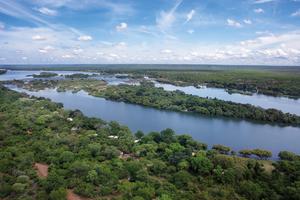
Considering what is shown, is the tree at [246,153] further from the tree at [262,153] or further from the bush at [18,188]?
the bush at [18,188]

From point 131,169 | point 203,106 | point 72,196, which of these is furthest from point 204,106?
point 72,196

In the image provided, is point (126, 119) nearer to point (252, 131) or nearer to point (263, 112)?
point (252, 131)

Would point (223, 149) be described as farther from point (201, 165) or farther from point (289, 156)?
point (201, 165)

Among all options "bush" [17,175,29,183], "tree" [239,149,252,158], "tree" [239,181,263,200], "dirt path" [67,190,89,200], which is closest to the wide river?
"tree" [239,149,252,158]

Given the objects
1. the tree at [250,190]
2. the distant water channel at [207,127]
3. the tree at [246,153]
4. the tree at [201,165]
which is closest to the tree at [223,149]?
the tree at [246,153]

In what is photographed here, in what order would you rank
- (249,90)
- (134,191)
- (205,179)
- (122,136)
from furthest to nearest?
(249,90)
(122,136)
(205,179)
(134,191)

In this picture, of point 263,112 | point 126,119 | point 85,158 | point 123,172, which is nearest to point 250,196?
point 123,172
